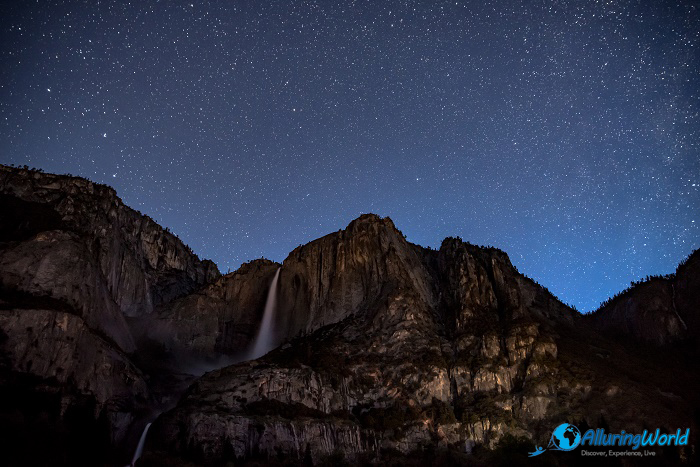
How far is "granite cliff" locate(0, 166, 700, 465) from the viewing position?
234 ft

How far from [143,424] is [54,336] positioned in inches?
771

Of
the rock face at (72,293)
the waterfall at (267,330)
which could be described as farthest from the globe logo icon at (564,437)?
the waterfall at (267,330)

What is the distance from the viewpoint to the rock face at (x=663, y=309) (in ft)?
350

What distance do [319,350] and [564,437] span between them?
136ft

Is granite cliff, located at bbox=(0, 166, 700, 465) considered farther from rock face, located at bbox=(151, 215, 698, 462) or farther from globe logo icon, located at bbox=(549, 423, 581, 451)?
globe logo icon, located at bbox=(549, 423, 581, 451)

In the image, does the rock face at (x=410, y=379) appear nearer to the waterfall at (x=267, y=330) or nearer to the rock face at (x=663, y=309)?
the waterfall at (x=267, y=330)

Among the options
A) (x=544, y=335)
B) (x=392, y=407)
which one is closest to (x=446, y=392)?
(x=392, y=407)

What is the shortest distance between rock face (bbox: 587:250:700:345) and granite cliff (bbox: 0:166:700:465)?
379mm

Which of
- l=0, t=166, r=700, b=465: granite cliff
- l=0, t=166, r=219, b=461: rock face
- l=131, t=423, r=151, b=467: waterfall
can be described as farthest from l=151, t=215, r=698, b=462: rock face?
l=0, t=166, r=219, b=461: rock face

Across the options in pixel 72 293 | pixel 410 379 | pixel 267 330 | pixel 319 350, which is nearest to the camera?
pixel 72 293

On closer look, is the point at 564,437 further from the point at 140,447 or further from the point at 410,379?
the point at 140,447

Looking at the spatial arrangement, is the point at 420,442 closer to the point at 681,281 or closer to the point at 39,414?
the point at 39,414

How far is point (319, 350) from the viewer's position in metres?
93.8

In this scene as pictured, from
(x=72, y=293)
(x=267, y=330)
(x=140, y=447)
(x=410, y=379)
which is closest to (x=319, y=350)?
(x=410, y=379)
